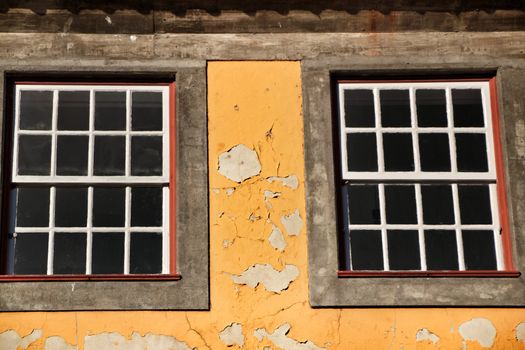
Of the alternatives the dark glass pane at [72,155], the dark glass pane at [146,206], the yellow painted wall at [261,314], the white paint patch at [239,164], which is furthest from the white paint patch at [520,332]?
the dark glass pane at [72,155]

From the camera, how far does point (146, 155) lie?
9781 millimetres

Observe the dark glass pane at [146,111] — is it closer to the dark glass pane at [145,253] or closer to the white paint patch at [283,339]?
the dark glass pane at [145,253]

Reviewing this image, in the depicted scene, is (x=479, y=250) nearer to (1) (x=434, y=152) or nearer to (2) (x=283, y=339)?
(1) (x=434, y=152)

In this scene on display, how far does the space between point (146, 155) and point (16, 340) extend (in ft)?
6.07

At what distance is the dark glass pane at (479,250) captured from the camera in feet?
31.6

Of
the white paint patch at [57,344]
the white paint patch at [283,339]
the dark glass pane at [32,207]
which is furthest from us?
the dark glass pane at [32,207]

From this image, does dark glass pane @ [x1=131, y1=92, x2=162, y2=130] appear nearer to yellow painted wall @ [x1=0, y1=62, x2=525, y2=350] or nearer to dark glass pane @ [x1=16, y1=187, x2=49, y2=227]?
yellow painted wall @ [x1=0, y1=62, x2=525, y2=350]

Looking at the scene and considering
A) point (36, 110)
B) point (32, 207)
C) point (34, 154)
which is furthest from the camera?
point (36, 110)

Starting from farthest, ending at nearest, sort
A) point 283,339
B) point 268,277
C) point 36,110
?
point 36,110
point 268,277
point 283,339

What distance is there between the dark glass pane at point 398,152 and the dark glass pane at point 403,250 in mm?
564

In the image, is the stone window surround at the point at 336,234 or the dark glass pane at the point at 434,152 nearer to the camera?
the stone window surround at the point at 336,234

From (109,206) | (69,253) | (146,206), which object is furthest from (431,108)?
(69,253)

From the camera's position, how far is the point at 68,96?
9.88m

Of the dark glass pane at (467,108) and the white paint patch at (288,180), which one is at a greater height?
the dark glass pane at (467,108)
